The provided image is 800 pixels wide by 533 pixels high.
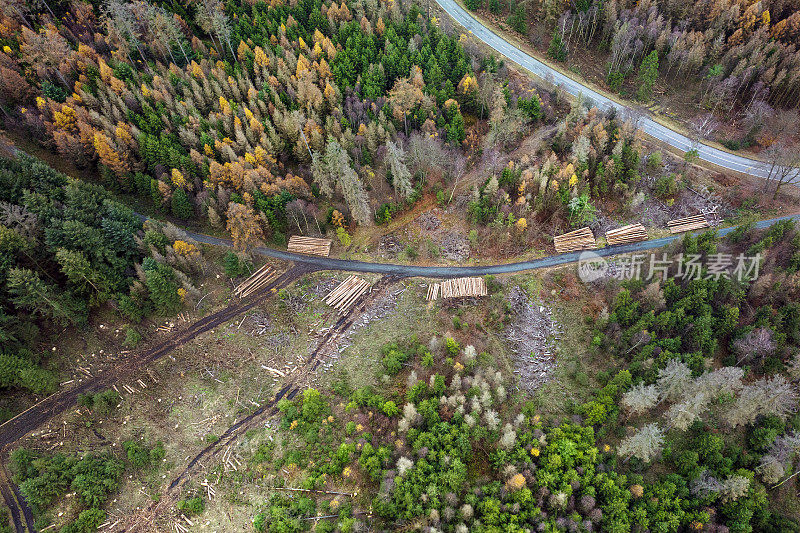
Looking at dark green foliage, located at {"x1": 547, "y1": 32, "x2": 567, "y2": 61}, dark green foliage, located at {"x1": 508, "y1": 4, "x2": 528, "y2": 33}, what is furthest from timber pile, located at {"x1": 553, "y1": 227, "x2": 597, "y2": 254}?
dark green foliage, located at {"x1": 508, "y1": 4, "x2": 528, "y2": 33}

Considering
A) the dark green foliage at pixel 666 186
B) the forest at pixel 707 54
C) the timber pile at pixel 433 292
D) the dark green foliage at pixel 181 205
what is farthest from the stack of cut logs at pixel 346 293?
the forest at pixel 707 54

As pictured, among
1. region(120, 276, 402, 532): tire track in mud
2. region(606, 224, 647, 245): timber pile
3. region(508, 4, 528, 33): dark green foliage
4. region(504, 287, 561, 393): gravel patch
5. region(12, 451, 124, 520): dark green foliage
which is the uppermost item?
region(508, 4, 528, 33): dark green foliage

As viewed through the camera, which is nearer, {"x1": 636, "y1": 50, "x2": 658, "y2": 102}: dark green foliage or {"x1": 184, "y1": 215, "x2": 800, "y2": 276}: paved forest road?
{"x1": 184, "y1": 215, "x2": 800, "y2": 276}: paved forest road

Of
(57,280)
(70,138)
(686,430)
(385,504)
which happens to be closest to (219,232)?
(57,280)

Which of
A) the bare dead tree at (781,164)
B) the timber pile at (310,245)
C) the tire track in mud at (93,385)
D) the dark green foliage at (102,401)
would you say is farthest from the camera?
the timber pile at (310,245)

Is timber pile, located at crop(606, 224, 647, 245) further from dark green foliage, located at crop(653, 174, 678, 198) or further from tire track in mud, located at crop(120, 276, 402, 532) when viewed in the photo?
tire track in mud, located at crop(120, 276, 402, 532)

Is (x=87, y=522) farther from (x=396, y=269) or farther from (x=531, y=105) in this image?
(x=531, y=105)

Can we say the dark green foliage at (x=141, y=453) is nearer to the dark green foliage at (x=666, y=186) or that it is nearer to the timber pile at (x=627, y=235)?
the timber pile at (x=627, y=235)

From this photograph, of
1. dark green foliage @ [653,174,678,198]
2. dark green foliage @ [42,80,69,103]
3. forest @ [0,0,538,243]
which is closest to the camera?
forest @ [0,0,538,243]
